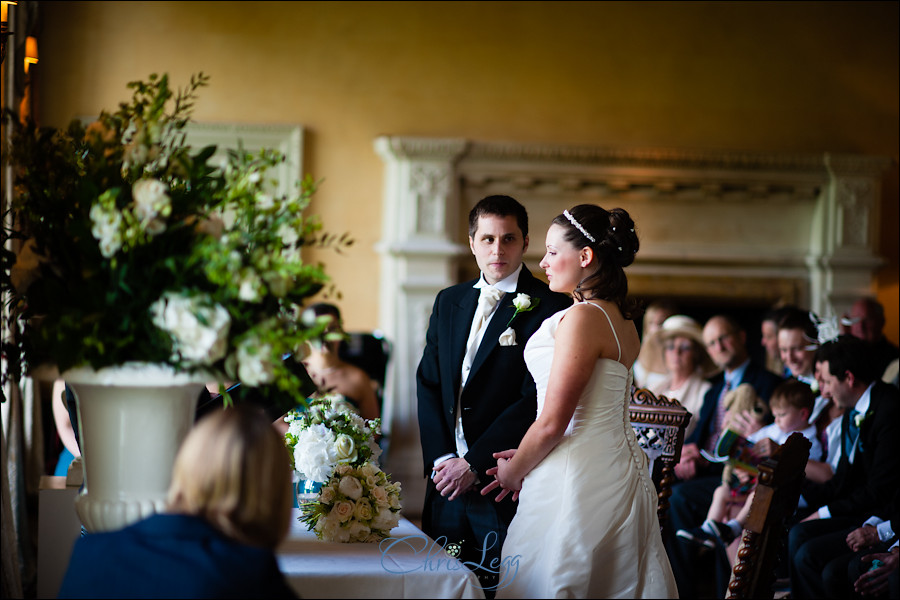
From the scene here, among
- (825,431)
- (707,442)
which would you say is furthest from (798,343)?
(825,431)

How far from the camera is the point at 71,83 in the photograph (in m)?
7.17

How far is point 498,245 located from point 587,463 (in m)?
0.85

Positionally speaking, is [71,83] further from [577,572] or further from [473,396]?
[577,572]

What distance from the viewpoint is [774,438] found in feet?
15.3

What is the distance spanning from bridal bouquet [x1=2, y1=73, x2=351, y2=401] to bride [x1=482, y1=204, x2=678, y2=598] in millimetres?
747

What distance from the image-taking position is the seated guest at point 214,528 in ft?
5.46

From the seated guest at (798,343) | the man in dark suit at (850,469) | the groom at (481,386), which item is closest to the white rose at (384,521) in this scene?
the groom at (481,386)

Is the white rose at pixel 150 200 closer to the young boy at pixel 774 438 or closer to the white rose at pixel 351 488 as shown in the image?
the white rose at pixel 351 488

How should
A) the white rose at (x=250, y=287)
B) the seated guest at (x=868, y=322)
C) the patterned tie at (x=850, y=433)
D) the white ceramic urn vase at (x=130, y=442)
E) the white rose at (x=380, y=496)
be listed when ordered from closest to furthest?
the white rose at (x=250, y=287) < the white ceramic urn vase at (x=130, y=442) < the white rose at (x=380, y=496) < the patterned tie at (x=850, y=433) < the seated guest at (x=868, y=322)

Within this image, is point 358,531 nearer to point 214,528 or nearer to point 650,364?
point 214,528

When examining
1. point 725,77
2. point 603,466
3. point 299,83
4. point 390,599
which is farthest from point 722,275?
point 390,599

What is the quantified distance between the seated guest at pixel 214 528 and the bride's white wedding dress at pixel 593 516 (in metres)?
0.86

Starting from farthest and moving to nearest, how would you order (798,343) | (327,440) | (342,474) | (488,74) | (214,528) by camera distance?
(488,74)
(798,343)
(327,440)
(342,474)
(214,528)

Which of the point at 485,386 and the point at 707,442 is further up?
the point at 485,386
